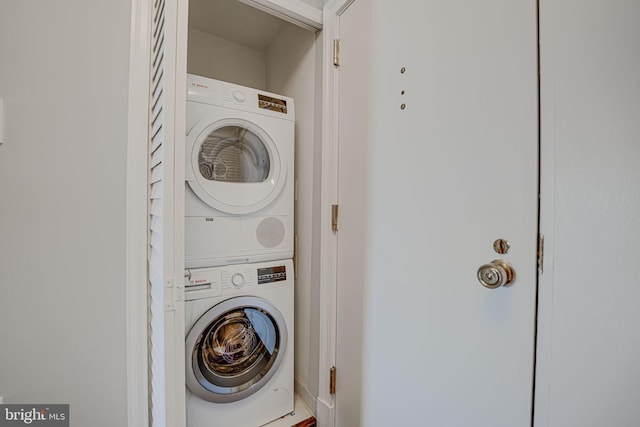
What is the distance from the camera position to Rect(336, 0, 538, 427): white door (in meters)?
0.61

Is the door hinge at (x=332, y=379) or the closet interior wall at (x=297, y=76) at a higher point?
the closet interior wall at (x=297, y=76)

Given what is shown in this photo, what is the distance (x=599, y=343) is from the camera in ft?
1.63

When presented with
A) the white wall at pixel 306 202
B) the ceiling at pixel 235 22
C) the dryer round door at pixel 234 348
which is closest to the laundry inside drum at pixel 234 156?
the white wall at pixel 306 202

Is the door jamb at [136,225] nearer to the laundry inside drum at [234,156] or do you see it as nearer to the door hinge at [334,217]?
the laundry inside drum at [234,156]

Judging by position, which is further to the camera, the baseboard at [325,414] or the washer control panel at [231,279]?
the baseboard at [325,414]

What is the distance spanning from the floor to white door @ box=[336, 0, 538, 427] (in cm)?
34

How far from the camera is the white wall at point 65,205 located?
90cm

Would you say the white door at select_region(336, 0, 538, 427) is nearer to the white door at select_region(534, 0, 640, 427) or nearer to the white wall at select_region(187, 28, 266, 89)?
the white door at select_region(534, 0, 640, 427)

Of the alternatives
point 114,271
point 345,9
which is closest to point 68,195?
point 114,271

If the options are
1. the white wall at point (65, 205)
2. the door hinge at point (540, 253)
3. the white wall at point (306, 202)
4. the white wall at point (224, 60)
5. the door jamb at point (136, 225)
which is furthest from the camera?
the white wall at point (224, 60)

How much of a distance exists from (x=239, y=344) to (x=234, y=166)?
0.96m

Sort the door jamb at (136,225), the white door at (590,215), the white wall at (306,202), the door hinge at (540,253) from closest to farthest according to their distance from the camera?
the white door at (590,215) → the door hinge at (540,253) → the door jamb at (136,225) → the white wall at (306,202)

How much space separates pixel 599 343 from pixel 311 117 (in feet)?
4.53

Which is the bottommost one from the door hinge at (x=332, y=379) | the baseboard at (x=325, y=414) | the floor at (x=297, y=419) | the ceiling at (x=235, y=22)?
the floor at (x=297, y=419)
